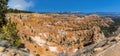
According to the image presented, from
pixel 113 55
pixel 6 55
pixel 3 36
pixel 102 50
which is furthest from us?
pixel 3 36

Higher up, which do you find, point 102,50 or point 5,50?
point 102,50

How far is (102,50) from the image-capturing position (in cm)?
4147

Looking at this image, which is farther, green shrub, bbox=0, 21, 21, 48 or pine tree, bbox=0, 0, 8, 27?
pine tree, bbox=0, 0, 8, 27

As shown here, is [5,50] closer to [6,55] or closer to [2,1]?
[6,55]

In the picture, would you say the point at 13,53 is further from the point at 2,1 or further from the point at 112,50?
the point at 2,1

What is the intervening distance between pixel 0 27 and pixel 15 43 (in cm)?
1370

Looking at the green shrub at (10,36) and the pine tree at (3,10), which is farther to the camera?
the pine tree at (3,10)

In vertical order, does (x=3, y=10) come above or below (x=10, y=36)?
above

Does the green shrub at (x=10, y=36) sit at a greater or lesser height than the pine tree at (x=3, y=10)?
lesser

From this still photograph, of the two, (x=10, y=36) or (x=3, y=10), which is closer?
(x=10, y=36)

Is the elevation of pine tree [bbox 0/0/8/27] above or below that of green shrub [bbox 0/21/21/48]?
above

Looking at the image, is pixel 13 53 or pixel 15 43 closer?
pixel 13 53

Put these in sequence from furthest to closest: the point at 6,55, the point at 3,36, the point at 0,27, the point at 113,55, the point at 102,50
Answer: the point at 0,27, the point at 3,36, the point at 6,55, the point at 102,50, the point at 113,55

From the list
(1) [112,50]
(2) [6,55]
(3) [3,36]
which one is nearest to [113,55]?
(1) [112,50]
